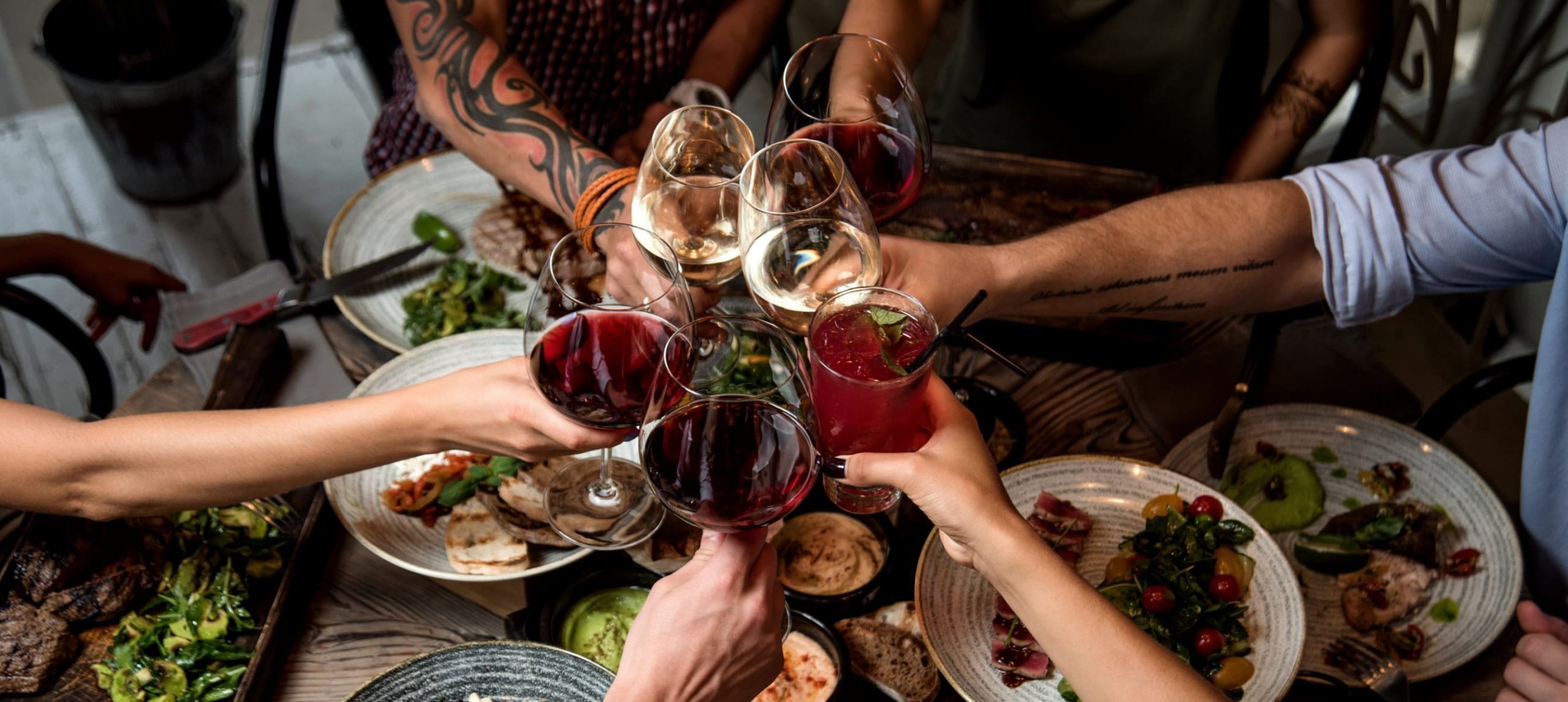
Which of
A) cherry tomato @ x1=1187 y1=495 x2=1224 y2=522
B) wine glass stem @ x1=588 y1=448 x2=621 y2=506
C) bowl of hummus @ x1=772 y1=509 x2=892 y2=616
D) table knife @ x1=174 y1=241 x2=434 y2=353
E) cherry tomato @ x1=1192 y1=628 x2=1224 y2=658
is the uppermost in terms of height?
cherry tomato @ x1=1187 y1=495 x2=1224 y2=522

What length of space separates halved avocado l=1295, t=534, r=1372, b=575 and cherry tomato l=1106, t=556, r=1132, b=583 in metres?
0.30

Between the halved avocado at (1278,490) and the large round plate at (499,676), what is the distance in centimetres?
95

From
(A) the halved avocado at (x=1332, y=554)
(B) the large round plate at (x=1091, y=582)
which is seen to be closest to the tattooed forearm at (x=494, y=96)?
(B) the large round plate at (x=1091, y=582)

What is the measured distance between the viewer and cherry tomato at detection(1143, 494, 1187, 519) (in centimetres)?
146

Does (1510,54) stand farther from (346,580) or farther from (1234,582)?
(346,580)

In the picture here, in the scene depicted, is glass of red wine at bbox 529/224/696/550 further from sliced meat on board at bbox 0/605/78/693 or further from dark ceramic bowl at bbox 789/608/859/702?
sliced meat on board at bbox 0/605/78/693

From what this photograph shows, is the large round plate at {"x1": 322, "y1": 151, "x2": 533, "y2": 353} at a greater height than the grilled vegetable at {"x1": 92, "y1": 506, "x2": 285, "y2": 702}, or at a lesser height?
greater

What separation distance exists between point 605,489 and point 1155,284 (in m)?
0.92

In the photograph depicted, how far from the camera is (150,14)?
3.26 meters

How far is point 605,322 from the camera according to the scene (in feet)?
3.79

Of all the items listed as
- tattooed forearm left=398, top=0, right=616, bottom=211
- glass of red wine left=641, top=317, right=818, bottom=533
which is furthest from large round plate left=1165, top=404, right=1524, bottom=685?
tattooed forearm left=398, top=0, right=616, bottom=211

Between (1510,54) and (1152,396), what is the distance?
2.60 metres

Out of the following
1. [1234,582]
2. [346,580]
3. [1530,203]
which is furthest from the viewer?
[1530,203]

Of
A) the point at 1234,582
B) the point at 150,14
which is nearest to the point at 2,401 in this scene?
the point at 1234,582
